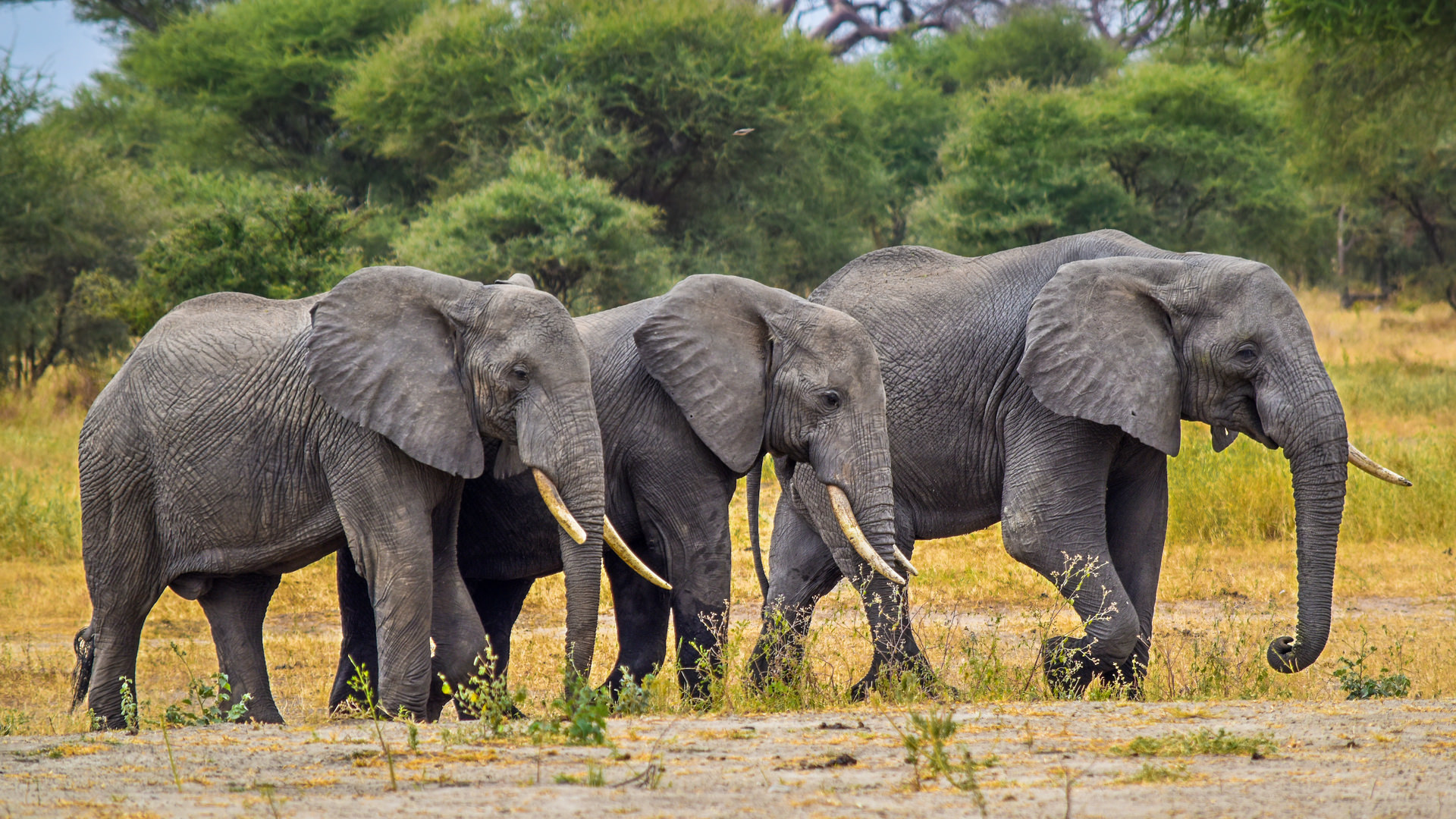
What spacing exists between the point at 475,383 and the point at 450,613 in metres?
0.92

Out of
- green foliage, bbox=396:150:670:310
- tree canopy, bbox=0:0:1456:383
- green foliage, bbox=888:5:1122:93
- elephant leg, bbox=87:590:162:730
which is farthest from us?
green foliage, bbox=888:5:1122:93

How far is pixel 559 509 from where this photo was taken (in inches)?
215

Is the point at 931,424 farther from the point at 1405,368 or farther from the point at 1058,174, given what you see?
the point at 1058,174

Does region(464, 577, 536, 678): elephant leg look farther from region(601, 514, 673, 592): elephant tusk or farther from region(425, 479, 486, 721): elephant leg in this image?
region(601, 514, 673, 592): elephant tusk

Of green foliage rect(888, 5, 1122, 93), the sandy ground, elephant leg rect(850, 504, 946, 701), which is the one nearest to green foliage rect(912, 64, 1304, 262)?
green foliage rect(888, 5, 1122, 93)

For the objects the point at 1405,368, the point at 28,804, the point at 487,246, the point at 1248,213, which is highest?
the point at 1248,213

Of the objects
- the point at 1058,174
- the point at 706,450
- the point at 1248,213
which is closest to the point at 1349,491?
the point at 706,450

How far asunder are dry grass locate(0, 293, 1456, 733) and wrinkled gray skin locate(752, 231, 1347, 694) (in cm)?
25

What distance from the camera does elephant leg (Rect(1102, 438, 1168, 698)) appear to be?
659cm

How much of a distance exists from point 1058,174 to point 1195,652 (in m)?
19.3

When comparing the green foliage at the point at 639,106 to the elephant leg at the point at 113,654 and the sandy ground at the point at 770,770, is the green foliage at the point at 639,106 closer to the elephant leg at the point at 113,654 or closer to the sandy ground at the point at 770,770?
the elephant leg at the point at 113,654

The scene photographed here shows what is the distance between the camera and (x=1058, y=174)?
81.6ft

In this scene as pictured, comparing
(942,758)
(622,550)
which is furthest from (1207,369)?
(942,758)

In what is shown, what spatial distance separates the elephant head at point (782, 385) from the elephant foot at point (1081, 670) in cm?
71
